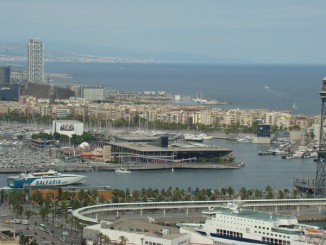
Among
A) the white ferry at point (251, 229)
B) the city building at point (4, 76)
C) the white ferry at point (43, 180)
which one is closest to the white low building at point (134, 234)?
the white ferry at point (251, 229)

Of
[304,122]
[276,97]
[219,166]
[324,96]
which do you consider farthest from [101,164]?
[276,97]

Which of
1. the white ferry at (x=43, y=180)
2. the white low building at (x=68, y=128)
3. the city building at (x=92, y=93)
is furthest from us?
the city building at (x=92, y=93)

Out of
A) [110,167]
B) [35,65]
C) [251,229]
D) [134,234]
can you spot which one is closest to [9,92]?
[35,65]

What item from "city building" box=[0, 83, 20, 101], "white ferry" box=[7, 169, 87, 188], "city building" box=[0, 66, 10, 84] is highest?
"city building" box=[0, 66, 10, 84]

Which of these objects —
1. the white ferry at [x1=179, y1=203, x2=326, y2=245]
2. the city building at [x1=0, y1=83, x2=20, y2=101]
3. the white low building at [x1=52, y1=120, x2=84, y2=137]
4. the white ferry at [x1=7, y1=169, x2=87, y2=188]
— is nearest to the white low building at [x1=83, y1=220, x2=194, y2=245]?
the white ferry at [x1=179, y1=203, x2=326, y2=245]

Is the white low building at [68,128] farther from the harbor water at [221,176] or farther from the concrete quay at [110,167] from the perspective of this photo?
the concrete quay at [110,167]

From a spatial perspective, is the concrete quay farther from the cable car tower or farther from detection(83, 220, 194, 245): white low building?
detection(83, 220, 194, 245): white low building

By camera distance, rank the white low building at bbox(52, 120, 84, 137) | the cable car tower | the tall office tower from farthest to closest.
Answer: the tall office tower, the white low building at bbox(52, 120, 84, 137), the cable car tower
